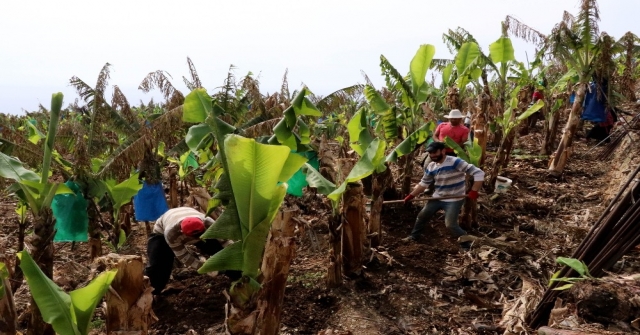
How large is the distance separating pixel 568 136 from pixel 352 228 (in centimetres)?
572

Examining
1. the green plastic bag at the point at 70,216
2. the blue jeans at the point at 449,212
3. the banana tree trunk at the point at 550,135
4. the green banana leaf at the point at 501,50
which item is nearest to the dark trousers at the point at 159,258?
the green plastic bag at the point at 70,216

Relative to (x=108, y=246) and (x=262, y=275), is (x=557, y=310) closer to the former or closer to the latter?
(x=262, y=275)

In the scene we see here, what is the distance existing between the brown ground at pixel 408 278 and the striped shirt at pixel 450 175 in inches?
28.6

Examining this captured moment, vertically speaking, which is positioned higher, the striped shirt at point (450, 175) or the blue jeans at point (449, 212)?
the striped shirt at point (450, 175)

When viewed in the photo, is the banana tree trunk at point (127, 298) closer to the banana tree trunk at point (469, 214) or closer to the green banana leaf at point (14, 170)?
the green banana leaf at point (14, 170)

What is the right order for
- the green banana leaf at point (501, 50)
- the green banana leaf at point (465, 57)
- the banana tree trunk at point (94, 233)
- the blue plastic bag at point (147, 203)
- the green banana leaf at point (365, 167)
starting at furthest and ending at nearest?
the green banana leaf at point (501, 50) < the green banana leaf at point (465, 57) < the blue plastic bag at point (147, 203) < the banana tree trunk at point (94, 233) < the green banana leaf at point (365, 167)

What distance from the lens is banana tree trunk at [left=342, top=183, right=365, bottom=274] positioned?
179 inches

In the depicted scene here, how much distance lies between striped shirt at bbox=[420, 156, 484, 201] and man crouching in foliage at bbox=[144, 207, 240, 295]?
8.62 feet

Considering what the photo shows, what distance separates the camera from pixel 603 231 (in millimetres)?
3004

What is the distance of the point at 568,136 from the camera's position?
27.4ft

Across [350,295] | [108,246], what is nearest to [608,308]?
[350,295]

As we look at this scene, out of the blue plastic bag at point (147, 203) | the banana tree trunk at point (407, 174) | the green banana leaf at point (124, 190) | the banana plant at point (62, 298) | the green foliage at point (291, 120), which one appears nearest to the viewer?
the banana plant at point (62, 298)

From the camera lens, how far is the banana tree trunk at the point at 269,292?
2818mm

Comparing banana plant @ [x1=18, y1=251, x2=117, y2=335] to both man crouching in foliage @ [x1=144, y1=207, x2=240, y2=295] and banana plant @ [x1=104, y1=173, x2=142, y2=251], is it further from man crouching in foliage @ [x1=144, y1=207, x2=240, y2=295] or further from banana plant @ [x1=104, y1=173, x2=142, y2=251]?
banana plant @ [x1=104, y1=173, x2=142, y2=251]
